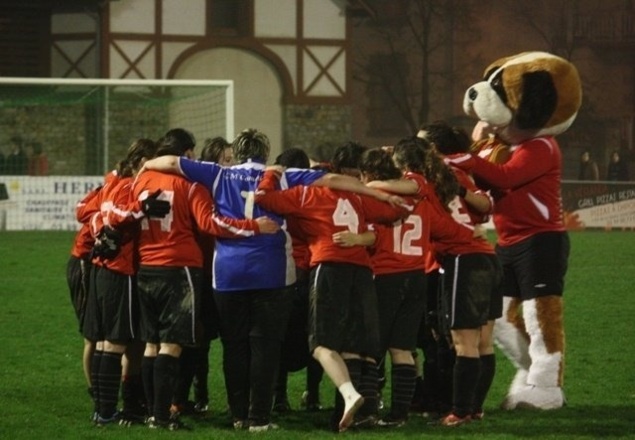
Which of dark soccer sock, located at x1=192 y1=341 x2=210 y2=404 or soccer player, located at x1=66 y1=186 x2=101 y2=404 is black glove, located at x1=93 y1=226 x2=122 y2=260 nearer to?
soccer player, located at x1=66 y1=186 x2=101 y2=404

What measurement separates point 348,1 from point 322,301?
3138cm

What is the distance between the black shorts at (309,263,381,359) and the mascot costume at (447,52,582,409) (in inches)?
58.0

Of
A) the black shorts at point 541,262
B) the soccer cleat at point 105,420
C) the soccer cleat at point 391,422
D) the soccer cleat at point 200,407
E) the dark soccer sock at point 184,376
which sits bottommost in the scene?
the soccer cleat at point 200,407

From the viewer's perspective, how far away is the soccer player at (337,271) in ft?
29.6

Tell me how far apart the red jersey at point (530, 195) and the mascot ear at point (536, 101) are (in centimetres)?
14

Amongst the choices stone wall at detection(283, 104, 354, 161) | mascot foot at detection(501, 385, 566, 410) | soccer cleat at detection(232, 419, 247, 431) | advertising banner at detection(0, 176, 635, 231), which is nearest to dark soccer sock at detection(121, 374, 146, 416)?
soccer cleat at detection(232, 419, 247, 431)

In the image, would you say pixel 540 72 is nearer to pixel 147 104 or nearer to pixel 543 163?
pixel 543 163

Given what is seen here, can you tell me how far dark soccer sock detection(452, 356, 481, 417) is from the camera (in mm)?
9398

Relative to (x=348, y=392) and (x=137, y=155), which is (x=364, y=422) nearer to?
(x=348, y=392)

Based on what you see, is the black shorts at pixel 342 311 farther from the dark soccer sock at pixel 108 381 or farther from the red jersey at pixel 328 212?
the dark soccer sock at pixel 108 381

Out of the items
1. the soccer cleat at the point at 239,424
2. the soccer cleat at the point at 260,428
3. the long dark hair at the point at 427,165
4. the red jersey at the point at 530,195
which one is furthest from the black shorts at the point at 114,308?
the red jersey at the point at 530,195

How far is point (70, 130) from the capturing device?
32188 mm

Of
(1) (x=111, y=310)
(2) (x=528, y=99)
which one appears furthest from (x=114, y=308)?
(2) (x=528, y=99)

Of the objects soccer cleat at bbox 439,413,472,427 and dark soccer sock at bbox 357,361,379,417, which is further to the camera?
soccer cleat at bbox 439,413,472,427
